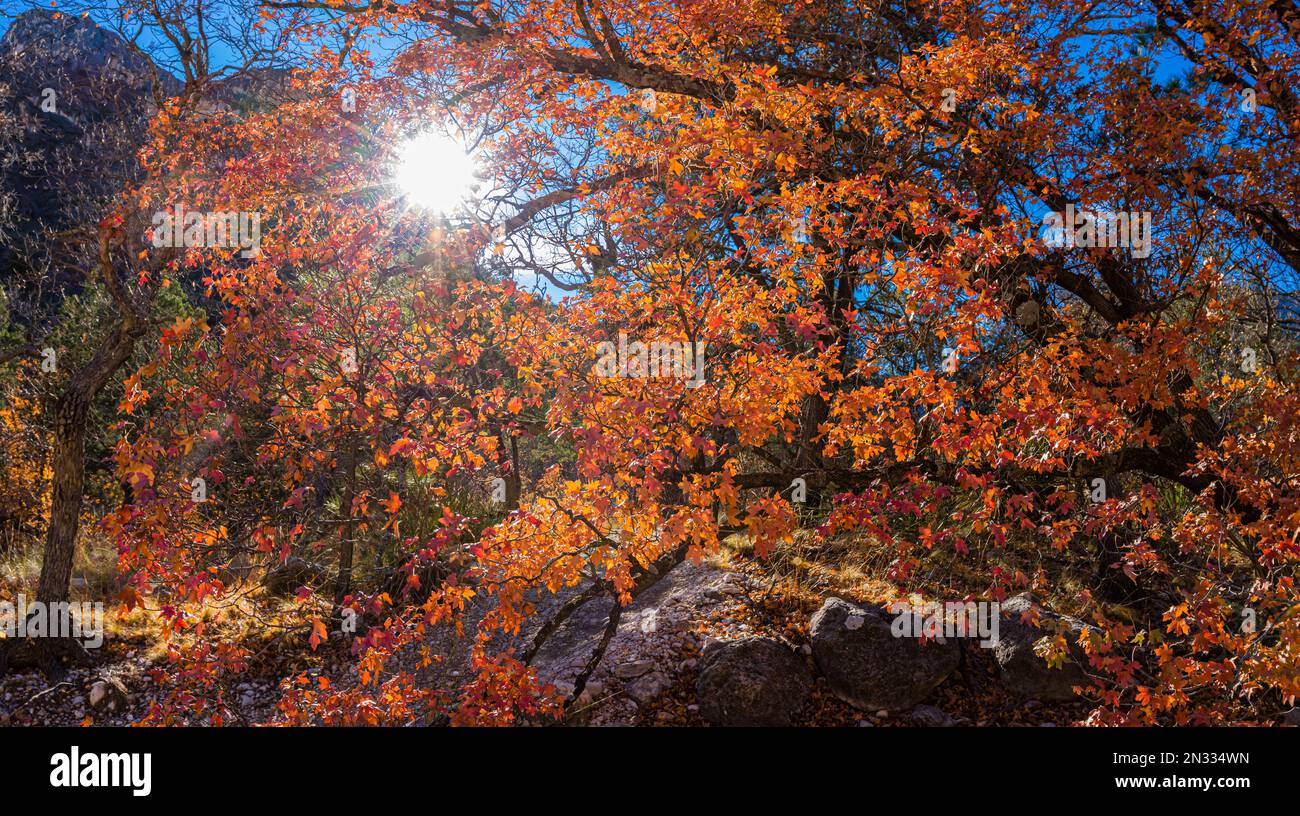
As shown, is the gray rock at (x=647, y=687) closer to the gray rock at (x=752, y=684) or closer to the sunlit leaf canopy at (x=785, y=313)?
the gray rock at (x=752, y=684)

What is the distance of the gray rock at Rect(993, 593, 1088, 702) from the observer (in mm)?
6898

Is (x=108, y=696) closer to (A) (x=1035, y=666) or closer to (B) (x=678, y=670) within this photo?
(B) (x=678, y=670)

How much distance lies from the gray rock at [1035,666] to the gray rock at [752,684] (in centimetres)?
184

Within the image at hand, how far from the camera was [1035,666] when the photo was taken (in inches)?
274

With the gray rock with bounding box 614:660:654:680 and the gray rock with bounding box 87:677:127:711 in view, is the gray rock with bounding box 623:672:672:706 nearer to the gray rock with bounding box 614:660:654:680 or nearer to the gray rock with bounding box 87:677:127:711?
Answer: the gray rock with bounding box 614:660:654:680

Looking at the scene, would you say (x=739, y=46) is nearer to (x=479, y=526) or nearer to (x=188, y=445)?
(x=188, y=445)

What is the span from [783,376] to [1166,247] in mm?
3550

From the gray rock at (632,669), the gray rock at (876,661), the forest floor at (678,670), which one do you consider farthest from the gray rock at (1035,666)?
the gray rock at (632,669)

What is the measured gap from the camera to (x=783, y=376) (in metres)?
5.62

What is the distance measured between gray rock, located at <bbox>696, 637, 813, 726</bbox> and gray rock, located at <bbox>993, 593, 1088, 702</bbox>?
1.84m

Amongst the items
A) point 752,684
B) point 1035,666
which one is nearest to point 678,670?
point 752,684

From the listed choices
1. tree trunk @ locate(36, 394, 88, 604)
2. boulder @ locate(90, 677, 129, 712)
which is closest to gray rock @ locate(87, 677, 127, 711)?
boulder @ locate(90, 677, 129, 712)

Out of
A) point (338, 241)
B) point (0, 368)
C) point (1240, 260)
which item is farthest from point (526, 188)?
point (0, 368)

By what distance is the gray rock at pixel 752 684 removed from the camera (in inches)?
268
